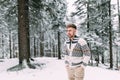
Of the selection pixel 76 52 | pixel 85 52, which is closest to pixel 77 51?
pixel 76 52

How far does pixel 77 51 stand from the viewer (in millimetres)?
6551

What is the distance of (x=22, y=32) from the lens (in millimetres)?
16812

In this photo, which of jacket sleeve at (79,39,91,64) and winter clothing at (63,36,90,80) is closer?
jacket sleeve at (79,39,91,64)

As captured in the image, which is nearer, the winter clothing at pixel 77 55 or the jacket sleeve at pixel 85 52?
the jacket sleeve at pixel 85 52

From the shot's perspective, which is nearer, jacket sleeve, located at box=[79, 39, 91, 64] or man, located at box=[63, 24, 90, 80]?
jacket sleeve, located at box=[79, 39, 91, 64]

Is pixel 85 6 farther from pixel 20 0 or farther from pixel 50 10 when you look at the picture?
pixel 20 0

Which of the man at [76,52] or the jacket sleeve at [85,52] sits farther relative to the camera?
the man at [76,52]

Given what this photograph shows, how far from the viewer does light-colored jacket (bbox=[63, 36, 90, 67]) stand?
6.43m

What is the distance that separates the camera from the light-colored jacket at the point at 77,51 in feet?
21.1

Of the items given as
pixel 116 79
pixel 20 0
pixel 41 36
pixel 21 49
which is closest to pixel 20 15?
pixel 20 0

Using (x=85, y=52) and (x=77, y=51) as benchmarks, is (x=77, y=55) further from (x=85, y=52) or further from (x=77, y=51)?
(x=85, y=52)

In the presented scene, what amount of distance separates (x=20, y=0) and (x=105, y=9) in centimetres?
2243

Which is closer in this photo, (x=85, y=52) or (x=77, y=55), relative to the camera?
(x=85, y=52)

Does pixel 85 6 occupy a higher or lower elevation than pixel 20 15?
higher
